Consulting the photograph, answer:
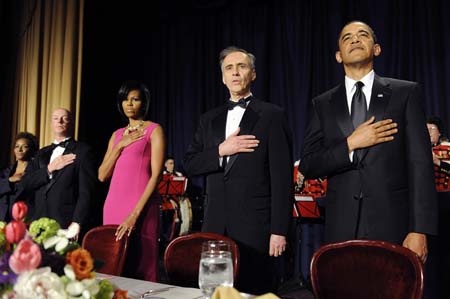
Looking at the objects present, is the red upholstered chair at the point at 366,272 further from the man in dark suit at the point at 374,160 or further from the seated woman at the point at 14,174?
the seated woman at the point at 14,174

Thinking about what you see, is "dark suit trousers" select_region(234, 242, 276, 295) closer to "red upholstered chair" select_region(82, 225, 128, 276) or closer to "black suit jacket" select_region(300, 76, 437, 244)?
"black suit jacket" select_region(300, 76, 437, 244)

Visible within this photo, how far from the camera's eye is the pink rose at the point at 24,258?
80cm

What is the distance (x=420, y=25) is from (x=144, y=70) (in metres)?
4.38

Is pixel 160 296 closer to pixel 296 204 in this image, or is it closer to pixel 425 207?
pixel 425 207

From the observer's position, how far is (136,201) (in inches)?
114

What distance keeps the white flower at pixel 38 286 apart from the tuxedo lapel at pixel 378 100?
1527mm

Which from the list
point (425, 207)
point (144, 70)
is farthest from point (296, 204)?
point (144, 70)

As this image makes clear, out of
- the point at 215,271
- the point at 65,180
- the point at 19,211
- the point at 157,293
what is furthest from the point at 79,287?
the point at 65,180

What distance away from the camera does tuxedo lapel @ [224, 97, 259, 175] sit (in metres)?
2.36

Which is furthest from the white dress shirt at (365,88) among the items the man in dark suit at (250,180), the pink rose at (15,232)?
the pink rose at (15,232)

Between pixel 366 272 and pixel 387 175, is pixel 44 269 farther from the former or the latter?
pixel 387 175

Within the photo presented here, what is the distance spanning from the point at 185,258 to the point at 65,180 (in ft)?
Answer: 5.35

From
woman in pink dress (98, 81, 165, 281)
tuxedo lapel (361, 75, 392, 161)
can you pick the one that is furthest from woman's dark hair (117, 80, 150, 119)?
tuxedo lapel (361, 75, 392, 161)

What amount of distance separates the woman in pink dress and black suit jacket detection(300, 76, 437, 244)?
3.77 feet
